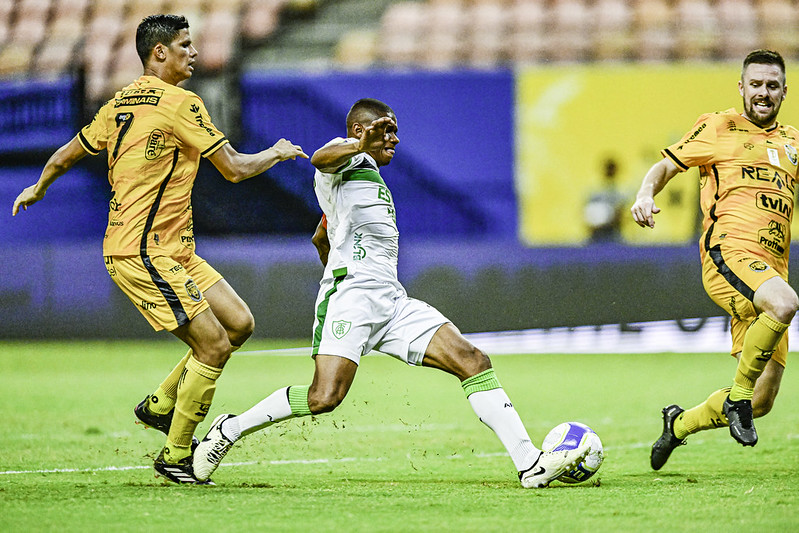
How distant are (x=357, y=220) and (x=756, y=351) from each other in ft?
6.98

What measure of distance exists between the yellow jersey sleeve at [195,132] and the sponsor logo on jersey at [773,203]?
2866 mm

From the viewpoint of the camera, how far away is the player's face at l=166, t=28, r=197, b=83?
5.72 meters

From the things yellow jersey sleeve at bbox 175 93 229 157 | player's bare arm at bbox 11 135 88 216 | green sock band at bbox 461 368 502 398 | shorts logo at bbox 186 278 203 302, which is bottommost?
green sock band at bbox 461 368 502 398

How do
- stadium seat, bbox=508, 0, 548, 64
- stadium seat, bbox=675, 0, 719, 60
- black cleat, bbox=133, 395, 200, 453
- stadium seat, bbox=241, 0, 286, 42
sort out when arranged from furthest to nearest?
stadium seat, bbox=241, 0, 286, 42 < stadium seat, bbox=508, 0, 548, 64 < stadium seat, bbox=675, 0, 719, 60 < black cleat, bbox=133, 395, 200, 453

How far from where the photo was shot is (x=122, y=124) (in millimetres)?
5586

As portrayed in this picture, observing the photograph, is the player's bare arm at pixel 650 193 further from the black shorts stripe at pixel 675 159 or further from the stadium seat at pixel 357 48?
the stadium seat at pixel 357 48

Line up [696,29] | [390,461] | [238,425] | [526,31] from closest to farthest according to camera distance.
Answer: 1. [238,425]
2. [390,461]
3. [696,29]
4. [526,31]

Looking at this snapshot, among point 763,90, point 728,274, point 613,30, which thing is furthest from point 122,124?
point 613,30

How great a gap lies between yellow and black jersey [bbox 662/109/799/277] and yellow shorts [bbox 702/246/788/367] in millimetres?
72

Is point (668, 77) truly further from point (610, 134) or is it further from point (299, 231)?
point (299, 231)

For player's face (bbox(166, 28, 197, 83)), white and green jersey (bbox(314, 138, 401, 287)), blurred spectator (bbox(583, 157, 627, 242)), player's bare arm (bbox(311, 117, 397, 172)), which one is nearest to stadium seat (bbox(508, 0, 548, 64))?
blurred spectator (bbox(583, 157, 627, 242))

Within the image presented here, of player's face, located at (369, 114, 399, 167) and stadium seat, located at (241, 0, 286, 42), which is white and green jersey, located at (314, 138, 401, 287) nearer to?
player's face, located at (369, 114, 399, 167)

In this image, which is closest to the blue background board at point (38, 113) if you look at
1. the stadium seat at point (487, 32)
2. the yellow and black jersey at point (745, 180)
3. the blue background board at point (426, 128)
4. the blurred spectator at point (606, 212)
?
the blue background board at point (426, 128)

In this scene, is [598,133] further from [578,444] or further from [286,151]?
[578,444]
